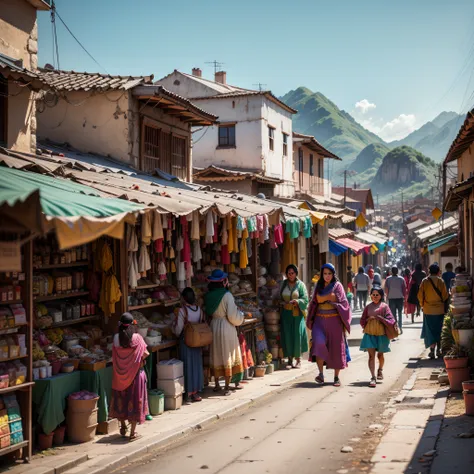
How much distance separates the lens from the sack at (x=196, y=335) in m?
11.4

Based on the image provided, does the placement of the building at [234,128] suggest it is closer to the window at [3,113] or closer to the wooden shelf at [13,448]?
the window at [3,113]

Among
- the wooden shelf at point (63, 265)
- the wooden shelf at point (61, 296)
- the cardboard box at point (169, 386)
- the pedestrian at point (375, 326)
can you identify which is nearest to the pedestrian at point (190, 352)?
the cardboard box at point (169, 386)

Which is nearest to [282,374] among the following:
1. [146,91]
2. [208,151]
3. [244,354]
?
[244,354]

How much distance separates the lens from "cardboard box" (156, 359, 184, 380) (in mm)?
10875

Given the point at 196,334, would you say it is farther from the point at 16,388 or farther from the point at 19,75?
the point at 19,75

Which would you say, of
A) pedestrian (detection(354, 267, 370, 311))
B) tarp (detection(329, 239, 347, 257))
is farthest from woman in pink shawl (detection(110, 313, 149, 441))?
pedestrian (detection(354, 267, 370, 311))

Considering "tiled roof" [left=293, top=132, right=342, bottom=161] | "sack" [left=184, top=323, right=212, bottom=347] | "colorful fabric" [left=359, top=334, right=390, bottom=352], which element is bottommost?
"colorful fabric" [left=359, top=334, right=390, bottom=352]

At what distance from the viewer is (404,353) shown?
1766 centimetres

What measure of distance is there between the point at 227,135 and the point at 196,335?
2390 cm

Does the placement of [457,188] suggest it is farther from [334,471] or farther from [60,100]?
[60,100]

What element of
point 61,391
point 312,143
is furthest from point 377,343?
point 312,143

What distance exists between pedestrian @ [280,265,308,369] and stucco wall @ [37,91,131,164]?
5837 mm

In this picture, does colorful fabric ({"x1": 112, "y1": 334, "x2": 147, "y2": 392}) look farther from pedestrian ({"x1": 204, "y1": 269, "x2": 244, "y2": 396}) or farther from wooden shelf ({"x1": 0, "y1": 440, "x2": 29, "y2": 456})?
pedestrian ({"x1": 204, "y1": 269, "x2": 244, "y2": 396})

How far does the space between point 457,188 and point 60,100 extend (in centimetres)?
1046
